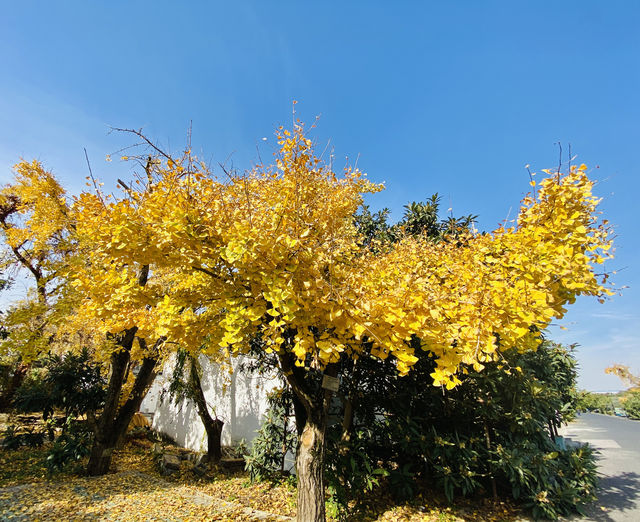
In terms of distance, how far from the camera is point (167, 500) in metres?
4.64

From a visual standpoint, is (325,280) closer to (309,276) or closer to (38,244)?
(309,276)

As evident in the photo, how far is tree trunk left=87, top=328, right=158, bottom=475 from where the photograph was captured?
5.82m

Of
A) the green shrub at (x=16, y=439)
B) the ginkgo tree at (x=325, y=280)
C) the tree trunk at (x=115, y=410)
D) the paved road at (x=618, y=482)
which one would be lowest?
the paved road at (x=618, y=482)

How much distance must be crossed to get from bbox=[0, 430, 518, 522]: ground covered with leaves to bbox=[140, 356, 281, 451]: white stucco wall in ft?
4.28

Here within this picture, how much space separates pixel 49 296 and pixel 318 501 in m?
6.95

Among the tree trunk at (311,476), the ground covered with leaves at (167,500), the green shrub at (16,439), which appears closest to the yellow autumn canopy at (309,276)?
the tree trunk at (311,476)

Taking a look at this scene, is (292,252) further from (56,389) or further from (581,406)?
(581,406)

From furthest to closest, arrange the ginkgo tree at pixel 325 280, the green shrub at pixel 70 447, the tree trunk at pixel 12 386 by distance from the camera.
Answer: the tree trunk at pixel 12 386 < the green shrub at pixel 70 447 < the ginkgo tree at pixel 325 280

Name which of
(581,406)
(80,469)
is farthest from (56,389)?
(581,406)

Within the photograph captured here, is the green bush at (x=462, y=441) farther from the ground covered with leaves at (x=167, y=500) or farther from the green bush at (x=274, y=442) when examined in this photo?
the green bush at (x=274, y=442)

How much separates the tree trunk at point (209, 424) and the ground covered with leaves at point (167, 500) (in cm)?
58

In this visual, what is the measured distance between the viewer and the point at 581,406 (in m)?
6.52

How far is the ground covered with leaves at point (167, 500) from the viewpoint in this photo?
160 inches

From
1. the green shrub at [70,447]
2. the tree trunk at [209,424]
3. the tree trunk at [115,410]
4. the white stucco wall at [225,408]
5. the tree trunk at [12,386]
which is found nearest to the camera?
the green shrub at [70,447]
